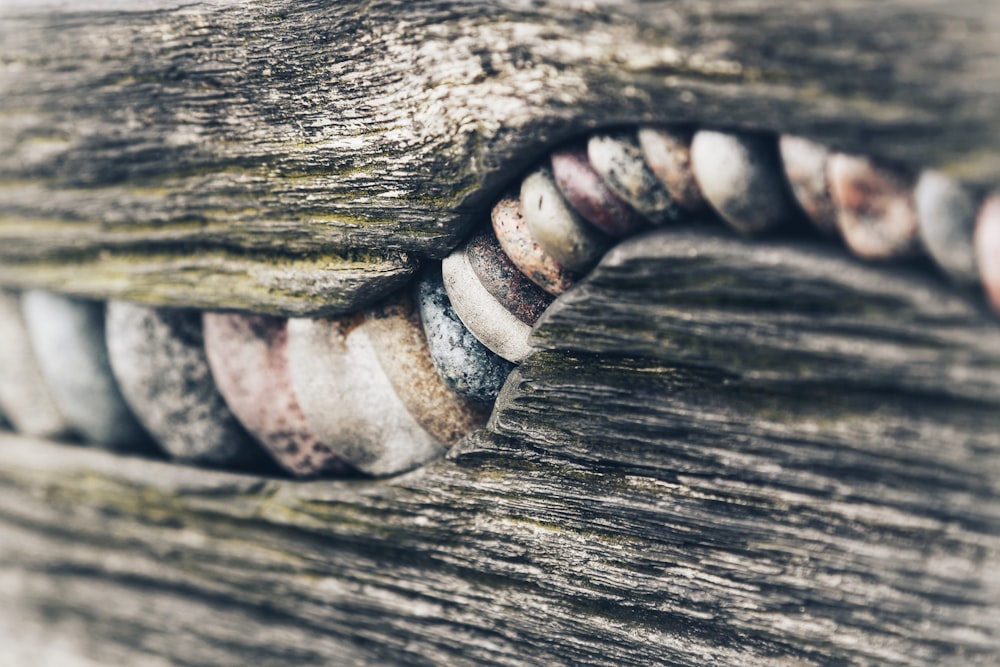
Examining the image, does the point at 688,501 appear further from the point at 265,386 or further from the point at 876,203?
the point at 265,386

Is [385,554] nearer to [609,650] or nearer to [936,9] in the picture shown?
[609,650]

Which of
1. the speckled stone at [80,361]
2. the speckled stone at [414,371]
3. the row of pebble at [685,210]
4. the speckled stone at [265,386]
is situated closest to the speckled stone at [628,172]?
the row of pebble at [685,210]

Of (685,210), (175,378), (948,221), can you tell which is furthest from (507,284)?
(175,378)

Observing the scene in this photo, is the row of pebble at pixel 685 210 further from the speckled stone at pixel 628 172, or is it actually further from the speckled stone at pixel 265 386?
the speckled stone at pixel 265 386

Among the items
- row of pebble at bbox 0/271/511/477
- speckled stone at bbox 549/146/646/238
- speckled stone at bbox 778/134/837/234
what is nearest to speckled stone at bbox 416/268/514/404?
row of pebble at bbox 0/271/511/477

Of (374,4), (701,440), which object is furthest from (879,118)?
(374,4)

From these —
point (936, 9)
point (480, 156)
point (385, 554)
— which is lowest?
point (385, 554)
